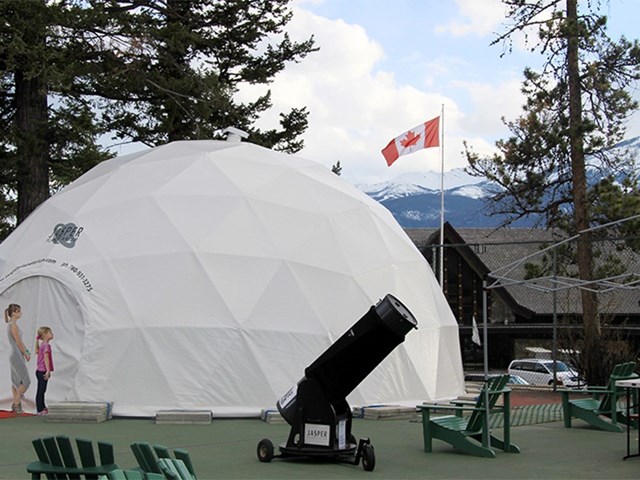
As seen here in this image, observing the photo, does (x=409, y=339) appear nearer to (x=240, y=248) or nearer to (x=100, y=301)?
(x=240, y=248)

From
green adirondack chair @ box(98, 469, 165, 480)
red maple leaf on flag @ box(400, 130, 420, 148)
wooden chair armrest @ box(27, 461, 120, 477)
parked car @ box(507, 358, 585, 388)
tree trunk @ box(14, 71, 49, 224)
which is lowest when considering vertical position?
wooden chair armrest @ box(27, 461, 120, 477)

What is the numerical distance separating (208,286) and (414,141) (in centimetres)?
1478

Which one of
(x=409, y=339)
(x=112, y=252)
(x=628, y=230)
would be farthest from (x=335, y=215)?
(x=628, y=230)

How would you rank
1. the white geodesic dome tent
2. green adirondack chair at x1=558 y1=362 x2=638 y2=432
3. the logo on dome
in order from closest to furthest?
green adirondack chair at x1=558 y1=362 x2=638 y2=432 → the white geodesic dome tent → the logo on dome

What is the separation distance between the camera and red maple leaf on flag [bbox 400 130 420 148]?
28.3 meters

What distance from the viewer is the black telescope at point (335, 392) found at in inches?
377

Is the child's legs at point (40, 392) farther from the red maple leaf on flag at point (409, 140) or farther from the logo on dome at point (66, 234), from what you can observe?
the red maple leaf on flag at point (409, 140)

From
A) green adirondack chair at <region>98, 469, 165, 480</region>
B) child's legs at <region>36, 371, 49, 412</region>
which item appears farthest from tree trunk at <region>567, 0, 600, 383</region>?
green adirondack chair at <region>98, 469, 165, 480</region>

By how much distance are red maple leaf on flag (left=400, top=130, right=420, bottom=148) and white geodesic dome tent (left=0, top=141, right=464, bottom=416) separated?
1104 cm

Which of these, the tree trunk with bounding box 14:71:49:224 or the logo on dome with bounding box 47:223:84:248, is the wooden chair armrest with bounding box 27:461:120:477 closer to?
the logo on dome with bounding box 47:223:84:248

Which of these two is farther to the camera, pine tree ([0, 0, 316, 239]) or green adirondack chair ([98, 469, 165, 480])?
pine tree ([0, 0, 316, 239])

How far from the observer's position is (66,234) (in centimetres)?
1585

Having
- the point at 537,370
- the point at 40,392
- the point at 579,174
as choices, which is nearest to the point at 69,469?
the point at 40,392

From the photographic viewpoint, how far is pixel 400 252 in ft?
57.3
